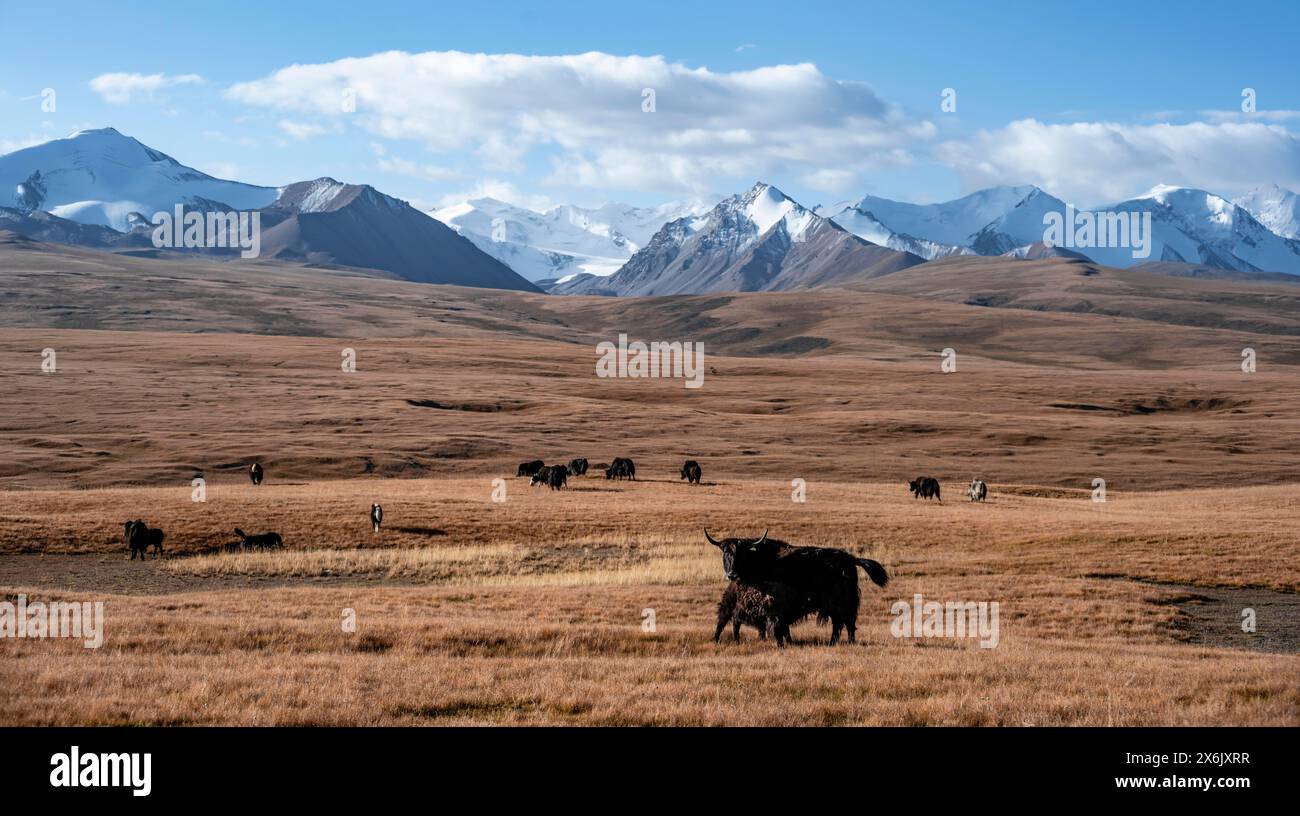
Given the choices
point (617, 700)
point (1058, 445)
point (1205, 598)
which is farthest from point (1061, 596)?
point (1058, 445)

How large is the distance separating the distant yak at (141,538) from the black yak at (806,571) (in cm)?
2333

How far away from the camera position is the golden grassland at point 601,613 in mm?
11906

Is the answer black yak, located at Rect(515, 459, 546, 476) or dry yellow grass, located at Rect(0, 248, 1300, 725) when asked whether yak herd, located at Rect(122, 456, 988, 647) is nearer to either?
dry yellow grass, located at Rect(0, 248, 1300, 725)

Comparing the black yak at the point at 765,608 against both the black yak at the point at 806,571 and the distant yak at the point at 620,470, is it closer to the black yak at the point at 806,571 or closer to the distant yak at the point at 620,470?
the black yak at the point at 806,571

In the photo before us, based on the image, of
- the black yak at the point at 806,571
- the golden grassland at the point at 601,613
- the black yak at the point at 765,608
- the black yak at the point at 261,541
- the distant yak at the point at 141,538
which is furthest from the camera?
the black yak at the point at 261,541

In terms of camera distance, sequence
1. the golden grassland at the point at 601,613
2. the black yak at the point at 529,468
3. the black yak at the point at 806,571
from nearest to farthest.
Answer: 1. the golden grassland at the point at 601,613
2. the black yak at the point at 806,571
3. the black yak at the point at 529,468

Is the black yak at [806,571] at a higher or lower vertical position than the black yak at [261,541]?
higher

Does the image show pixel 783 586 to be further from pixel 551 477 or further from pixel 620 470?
pixel 620 470

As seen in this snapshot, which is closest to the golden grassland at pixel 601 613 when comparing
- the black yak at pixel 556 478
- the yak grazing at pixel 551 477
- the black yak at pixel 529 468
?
the yak grazing at pixel 551 477

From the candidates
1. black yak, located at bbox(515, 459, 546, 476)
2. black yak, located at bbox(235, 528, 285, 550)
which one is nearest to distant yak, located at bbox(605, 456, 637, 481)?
black yak, located at bbox(515, 459, 546, 476)

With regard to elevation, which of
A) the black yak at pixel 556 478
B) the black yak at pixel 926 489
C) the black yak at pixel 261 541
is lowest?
the black yak at pixel 261 541

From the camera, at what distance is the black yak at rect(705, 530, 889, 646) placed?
16688 millimetres

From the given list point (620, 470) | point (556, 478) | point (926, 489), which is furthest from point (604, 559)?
point (620, 470)
